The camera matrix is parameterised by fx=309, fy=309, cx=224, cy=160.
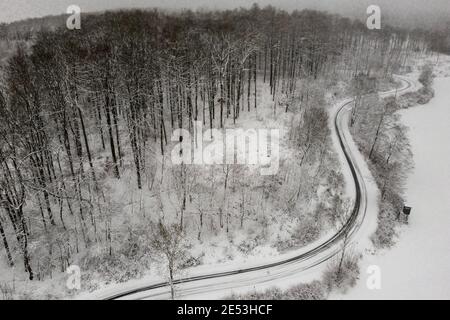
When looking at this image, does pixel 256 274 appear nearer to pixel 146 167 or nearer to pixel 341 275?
pixel 341 275

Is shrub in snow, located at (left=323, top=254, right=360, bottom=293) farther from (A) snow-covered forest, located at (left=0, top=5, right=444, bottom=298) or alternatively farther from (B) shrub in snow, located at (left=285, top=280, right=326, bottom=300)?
(A) snow-covered forest, located at (left=0, top=5, right=444, bottom=298)

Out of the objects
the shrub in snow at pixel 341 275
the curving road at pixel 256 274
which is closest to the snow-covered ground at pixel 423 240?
the shrub in snow at pixel 341 275

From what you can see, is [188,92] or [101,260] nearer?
[101,260]

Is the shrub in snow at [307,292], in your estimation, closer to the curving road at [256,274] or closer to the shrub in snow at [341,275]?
the shrub in snow at [341,275]

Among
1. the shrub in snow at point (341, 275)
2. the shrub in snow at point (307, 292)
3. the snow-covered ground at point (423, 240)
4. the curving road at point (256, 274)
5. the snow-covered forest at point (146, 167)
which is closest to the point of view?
the curving road at point (256, 274)
